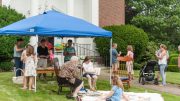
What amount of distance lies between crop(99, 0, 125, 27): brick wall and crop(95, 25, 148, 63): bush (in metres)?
1.67

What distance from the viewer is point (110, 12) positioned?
27328 millimetres

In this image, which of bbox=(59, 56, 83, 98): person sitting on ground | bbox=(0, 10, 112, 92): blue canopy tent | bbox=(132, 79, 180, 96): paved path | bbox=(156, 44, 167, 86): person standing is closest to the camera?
bbox=(59, 56, 83, 98): person sitting on ground

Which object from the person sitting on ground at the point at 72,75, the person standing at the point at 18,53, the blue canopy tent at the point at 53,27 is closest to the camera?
the person sitting on ground at the point at 72,75

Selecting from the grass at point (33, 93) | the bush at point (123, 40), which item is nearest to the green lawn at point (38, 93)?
the grass at point (33, 93)

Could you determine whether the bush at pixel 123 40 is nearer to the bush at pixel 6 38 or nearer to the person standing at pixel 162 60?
the bush at pixel 6 38

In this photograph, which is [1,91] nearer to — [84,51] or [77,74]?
[77,74]

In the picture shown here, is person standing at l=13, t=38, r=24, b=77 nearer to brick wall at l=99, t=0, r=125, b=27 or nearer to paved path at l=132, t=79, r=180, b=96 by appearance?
paved path at l=132, t=79, r=180, b=96

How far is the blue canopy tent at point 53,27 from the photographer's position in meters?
14.9

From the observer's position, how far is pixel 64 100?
13484mm

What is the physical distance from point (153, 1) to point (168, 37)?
3434 mm

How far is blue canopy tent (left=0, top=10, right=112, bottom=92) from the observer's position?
49.0ft

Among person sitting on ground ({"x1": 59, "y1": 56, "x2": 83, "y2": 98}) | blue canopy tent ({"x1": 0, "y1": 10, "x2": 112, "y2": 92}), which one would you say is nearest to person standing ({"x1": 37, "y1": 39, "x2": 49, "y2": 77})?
blue canopy tent ({"x1": 0, "y1": 10, "x2": 112, "y2": 92})

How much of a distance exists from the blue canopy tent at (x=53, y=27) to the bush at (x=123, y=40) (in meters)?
8.80

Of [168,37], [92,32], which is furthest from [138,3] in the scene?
[92,32]
